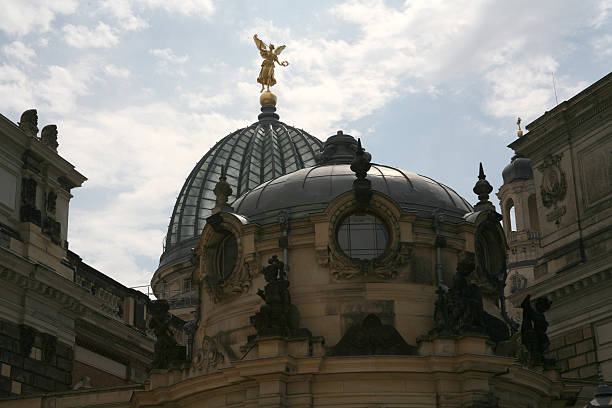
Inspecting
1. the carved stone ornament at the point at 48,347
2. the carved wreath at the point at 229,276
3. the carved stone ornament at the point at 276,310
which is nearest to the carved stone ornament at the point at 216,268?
the carved wreath at the point at 229,276

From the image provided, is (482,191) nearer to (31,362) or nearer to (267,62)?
(31,362)

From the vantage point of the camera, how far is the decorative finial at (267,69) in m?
64.0

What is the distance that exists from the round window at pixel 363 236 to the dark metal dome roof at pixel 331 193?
3.34ft

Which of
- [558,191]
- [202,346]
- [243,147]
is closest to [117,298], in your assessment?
[202,346]

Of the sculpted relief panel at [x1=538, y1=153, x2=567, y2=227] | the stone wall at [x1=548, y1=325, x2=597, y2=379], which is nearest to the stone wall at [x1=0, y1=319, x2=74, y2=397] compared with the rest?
the stone wall at [x1=548, y1=325, x2=597, y2=379]

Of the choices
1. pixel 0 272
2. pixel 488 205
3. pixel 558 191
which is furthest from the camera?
pixel 558 191

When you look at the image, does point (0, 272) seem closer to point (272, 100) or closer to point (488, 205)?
point (488, 205)

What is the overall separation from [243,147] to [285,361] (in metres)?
42.7

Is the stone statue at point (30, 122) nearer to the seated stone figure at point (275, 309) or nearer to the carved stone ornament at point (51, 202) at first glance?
the carved stone ornament at point (51, 202)

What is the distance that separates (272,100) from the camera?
7256 cm

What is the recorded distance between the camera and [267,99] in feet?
238

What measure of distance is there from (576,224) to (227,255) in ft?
46.9

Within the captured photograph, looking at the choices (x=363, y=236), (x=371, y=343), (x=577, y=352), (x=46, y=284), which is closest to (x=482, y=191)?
(x=363, y=236)

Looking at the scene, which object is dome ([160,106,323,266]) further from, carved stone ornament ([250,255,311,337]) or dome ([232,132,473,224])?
carved stone ornament ([250,255,311,337])
